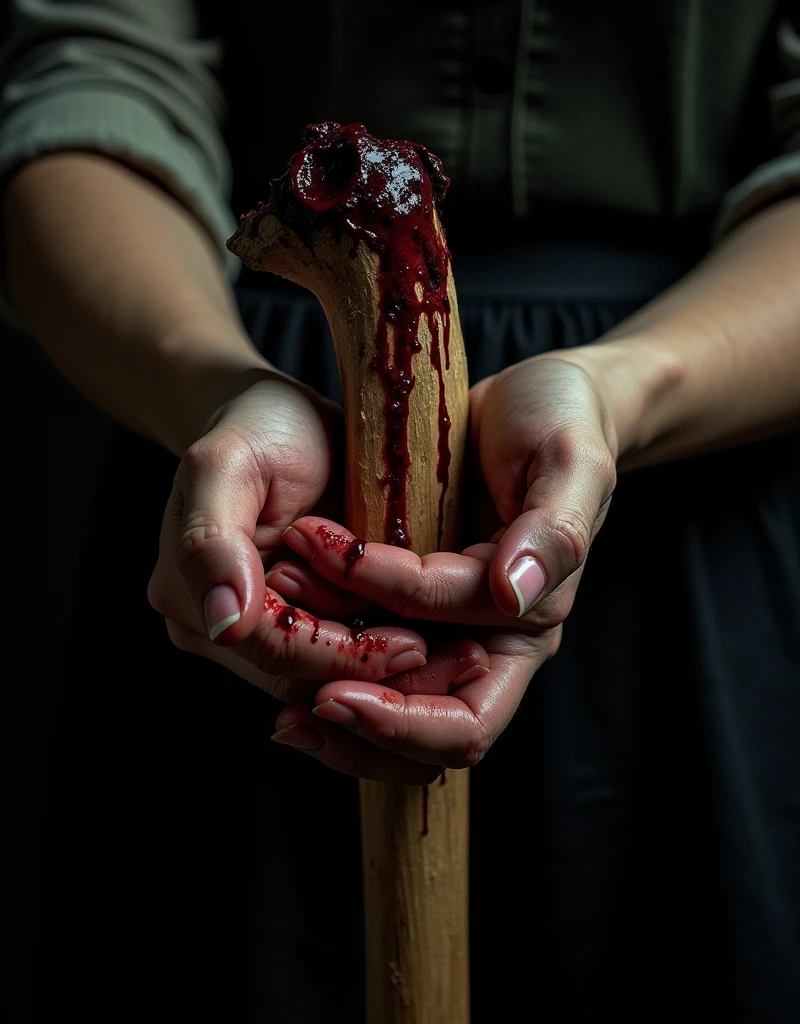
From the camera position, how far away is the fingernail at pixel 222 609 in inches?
16.8

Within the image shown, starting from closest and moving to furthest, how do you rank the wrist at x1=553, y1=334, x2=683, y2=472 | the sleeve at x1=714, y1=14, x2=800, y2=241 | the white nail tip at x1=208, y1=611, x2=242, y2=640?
the white nail tip at x1=208, y1=611, x2=242, y2=640 < the wrist at x1=553, y1=334, x2=683, y2=472 < the sleeve at x1=714, y1=14, x2=800, y2=241

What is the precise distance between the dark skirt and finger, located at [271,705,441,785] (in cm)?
26

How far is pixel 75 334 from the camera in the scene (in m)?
0.71

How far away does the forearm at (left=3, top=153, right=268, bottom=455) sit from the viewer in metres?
0.62

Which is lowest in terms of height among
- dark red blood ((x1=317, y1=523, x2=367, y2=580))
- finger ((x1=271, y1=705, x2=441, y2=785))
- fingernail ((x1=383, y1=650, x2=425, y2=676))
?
finger ((x1=271, y1=705, x2=441, y2=785))

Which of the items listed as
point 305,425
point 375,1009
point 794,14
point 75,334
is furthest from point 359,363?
point 794,14

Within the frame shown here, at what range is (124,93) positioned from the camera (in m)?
0.79

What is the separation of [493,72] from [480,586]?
50 cm

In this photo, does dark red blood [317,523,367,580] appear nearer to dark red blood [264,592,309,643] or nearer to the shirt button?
dark red blood [264,592,309,643]

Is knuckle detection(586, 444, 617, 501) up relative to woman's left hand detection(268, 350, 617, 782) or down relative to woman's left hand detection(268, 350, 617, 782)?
up

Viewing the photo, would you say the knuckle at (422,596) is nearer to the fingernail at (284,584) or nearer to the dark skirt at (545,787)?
the fingernail at (284,584)

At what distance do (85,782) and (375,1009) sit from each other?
0.34 metres

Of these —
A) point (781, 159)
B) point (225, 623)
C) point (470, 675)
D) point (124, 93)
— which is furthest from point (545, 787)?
point (124, 93)

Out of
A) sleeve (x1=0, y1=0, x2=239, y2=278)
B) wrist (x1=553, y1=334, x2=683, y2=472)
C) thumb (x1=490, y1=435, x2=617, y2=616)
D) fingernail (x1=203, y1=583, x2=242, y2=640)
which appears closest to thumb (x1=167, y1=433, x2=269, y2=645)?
fingernail (x1=203, y1=583, x2=242, y2=640)
